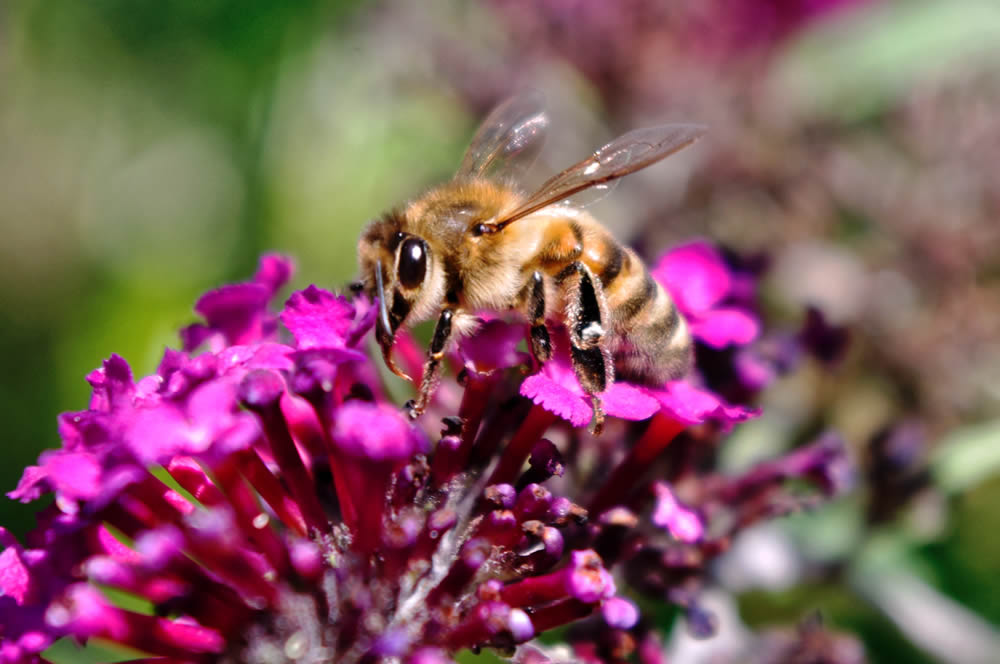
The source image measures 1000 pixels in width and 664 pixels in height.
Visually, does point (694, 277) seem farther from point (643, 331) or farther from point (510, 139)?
point (510, 139)

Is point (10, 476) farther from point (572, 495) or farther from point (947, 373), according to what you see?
point (947, 373)

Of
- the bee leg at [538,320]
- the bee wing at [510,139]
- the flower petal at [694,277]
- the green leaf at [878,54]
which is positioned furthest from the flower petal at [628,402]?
the green leaf at [878,54]

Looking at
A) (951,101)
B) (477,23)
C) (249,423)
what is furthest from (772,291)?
(249,423)

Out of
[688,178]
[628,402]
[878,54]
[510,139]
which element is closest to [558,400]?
[628,402]

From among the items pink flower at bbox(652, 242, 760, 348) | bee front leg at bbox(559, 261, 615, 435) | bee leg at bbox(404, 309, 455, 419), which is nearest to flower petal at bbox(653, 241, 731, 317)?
pink flower at bbox(652, 242, 760, 348)

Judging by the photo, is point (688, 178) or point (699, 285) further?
point (688, 178)

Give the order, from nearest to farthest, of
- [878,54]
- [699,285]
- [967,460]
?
[699,285] < [967,460] < [878,54]

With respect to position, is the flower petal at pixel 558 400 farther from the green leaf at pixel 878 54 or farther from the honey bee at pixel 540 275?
the green leaf at pixel 878 54
